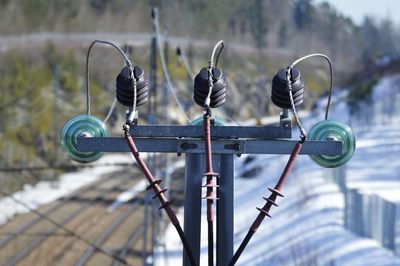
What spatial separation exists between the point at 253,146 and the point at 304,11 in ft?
206

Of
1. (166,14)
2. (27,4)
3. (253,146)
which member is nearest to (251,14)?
(166,14)

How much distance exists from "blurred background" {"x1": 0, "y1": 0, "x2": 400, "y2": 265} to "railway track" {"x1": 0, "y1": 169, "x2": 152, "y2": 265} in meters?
0.05

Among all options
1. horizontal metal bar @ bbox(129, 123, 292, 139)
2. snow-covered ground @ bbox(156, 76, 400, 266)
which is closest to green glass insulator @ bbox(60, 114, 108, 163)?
horizontal metal bar @ bbox(129, 123, 292, 139)

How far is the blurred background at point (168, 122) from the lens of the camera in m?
12.1

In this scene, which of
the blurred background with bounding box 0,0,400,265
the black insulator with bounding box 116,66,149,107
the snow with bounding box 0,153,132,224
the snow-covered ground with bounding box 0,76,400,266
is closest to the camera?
the black insulator with bounding box 116,66,149,107

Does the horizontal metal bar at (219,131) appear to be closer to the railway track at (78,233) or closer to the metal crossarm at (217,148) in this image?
the metal crossarm at (217,148)

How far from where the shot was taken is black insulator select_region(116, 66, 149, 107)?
3131mm

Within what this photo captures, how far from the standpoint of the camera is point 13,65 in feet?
108

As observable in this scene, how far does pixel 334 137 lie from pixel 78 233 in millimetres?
13998

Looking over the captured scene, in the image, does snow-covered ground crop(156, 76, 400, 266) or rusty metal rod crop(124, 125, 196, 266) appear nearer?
rusty metal rod crop(124, 125, 196, 266)

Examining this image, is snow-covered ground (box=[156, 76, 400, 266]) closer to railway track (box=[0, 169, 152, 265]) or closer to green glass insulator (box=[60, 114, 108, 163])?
railway track (box=[0, 169, 152, 265])

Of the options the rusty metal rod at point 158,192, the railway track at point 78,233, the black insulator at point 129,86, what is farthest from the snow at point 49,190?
the rusty metal rod at point 158,192

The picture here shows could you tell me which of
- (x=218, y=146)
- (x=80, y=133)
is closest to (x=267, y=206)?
(x=218, y=146)

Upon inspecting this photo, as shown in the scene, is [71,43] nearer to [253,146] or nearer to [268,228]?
[268,228]
